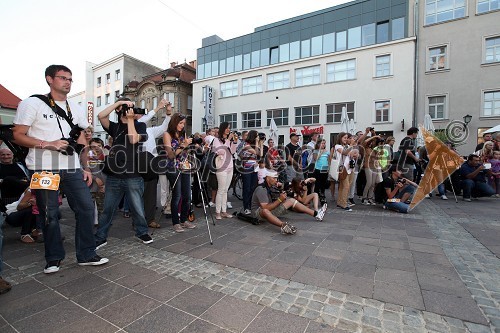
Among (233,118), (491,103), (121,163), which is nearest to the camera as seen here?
(121,163)

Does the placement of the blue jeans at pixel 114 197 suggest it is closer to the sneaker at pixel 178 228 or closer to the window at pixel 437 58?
the sneaker at pixel 178 228

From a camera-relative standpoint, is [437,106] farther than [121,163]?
Yes

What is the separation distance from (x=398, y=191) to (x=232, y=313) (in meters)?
6.25

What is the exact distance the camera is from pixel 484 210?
22.4 feet

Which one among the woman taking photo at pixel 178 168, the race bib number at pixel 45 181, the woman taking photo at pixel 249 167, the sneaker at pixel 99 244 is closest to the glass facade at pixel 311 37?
the woman taking photo at pixel 249 167

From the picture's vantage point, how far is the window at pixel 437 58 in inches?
831

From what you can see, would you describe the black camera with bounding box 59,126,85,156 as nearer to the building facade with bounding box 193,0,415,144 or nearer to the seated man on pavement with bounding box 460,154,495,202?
the seated man on pavement with bounding box 460,154,495,202

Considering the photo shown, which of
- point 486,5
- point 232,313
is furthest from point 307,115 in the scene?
point 232,313

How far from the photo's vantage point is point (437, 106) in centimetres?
2114

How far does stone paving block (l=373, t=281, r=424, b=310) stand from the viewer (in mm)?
2441

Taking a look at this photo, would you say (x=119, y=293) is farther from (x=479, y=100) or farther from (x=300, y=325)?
(x=479, y=100)

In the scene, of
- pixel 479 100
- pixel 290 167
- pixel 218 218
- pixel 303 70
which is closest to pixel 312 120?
pixel 303 70

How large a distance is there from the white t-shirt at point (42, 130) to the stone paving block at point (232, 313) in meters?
2.23

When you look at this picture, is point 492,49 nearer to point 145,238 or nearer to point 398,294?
point 398,294
